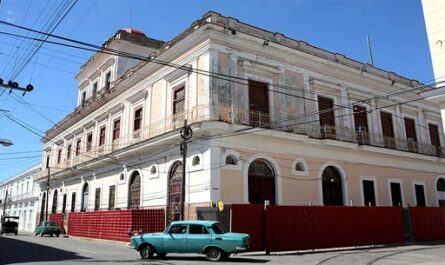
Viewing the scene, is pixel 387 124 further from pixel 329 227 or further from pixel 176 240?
pixel 176 240

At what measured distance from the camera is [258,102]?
21531 mm

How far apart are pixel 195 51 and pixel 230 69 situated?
82.9 inches

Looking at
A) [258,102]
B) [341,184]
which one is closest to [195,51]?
[258,102]

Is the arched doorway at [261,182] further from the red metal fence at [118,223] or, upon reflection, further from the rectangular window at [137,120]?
the rectangular window at [137,120]

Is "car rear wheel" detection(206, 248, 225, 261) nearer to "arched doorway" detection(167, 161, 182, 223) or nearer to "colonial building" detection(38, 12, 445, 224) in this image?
"colonial building" detection(38, 12, 445, 224)

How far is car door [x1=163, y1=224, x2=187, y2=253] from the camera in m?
13.9

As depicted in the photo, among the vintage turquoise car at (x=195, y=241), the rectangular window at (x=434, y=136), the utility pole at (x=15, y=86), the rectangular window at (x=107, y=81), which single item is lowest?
the vintage turquoise car at (x=195, y=241)

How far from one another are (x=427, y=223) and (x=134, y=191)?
55.7 feet

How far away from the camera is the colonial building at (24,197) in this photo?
51.6 m

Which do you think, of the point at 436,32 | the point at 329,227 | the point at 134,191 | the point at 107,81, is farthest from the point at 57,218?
the point at 436,32

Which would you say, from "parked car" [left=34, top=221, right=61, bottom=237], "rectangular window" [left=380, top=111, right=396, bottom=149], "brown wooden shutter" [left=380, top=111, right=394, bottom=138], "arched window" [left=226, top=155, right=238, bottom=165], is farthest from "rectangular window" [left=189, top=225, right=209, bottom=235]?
"parked car" [left=34, top=221, right=61, bottom=237]

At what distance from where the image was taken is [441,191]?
30422 millimetres

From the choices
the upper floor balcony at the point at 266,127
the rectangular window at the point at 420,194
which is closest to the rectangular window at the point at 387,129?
the upper floor balcony at the point at 266,127

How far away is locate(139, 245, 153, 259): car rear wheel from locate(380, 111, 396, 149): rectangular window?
717 inches
